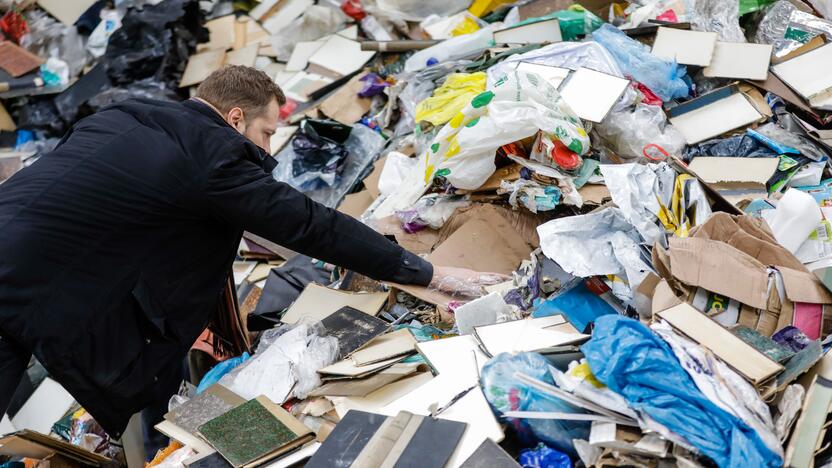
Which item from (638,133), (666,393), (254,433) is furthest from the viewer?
(638,133)

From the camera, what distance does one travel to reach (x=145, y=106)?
194 centimetres

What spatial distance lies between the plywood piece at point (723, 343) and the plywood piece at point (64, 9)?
5389 millimetres

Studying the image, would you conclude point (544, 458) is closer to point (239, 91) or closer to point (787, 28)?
point (239, 91)

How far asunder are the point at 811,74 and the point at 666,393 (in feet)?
7.25

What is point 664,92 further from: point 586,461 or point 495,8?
point 586,461

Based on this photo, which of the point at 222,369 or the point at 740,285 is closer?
the point at 740,285

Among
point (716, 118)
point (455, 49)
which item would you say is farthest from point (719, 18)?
point (455, 49)

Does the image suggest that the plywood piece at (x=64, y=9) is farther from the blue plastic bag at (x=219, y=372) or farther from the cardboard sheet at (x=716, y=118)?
the cardboard sheet at (x=716, y=118)

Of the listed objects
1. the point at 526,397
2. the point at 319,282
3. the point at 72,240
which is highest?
the point at 72,240

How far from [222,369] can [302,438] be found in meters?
0.57

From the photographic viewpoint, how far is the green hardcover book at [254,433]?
5.43 ft

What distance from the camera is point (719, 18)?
134 inches

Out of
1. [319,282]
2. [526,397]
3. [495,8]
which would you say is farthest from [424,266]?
[495,8]

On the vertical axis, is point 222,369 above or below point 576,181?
below
